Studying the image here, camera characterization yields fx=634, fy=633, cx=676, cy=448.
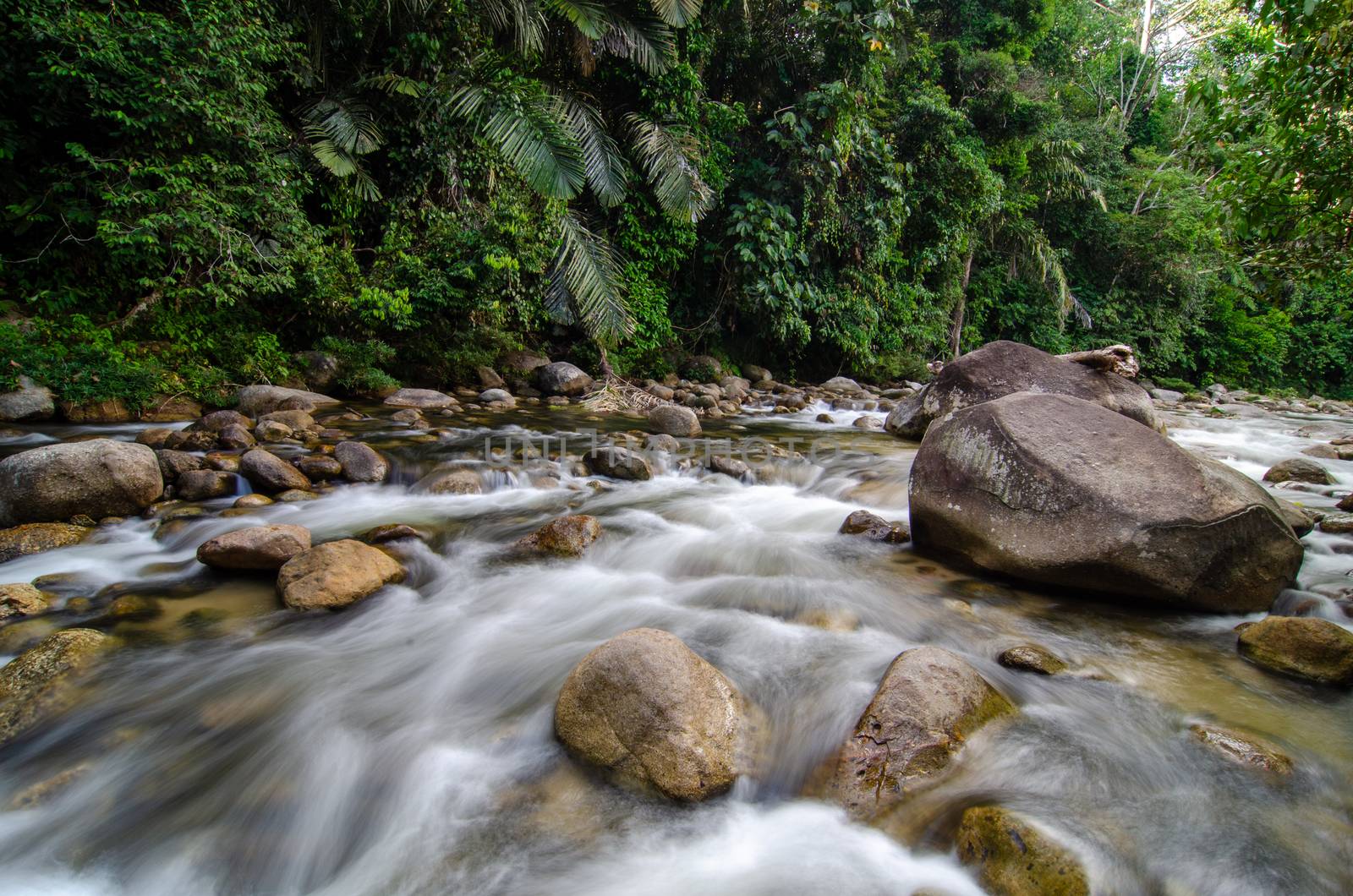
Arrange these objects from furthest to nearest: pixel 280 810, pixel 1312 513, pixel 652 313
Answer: pixel 652 313 < pixel 1312 513 < pixel 280 810

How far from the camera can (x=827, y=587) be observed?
3430mm

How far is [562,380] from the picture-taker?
9977mm

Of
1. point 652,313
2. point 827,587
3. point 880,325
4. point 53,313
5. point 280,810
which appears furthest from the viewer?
point 880,325

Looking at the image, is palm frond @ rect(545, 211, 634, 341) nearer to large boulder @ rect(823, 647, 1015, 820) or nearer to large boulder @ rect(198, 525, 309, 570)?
large boulder @ rect(198, 525, 309, 570)

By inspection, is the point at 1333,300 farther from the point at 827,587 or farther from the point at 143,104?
the point at 143,104

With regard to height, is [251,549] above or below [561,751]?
above

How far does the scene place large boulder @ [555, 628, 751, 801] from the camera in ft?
6.50

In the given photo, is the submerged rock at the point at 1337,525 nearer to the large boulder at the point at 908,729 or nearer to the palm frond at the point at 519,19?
the large boulder at the point at 908,729

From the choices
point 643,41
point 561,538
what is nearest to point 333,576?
point 561,538

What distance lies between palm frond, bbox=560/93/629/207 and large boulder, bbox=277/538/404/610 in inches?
308

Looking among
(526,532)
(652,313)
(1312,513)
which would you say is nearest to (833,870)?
(526,532)

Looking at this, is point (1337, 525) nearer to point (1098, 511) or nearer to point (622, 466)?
point (1098, 511)

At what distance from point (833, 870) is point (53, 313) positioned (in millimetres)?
9043

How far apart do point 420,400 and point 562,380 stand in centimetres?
227
